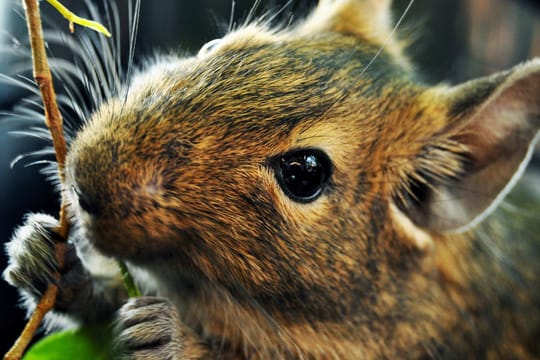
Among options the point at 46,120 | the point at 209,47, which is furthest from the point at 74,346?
the point at 209,47

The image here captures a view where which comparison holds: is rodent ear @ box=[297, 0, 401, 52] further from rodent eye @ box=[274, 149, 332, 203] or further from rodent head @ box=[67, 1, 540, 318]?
rodent eye @ box=[274, 149, 332, 203]

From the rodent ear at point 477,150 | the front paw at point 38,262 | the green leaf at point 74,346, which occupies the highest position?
the rodent ear at point 477,150

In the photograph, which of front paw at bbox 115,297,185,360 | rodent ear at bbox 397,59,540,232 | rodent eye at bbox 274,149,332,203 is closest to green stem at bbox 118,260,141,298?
front paw at bbox 115,297,185,360

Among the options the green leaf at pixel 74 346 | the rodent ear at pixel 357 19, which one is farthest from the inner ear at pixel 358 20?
the green leaf at pixel 74 346

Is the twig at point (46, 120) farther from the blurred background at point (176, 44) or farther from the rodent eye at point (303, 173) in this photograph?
the rodent eye at point (303, 173)

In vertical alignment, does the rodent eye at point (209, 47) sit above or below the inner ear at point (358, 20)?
below

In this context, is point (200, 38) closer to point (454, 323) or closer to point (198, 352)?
point (198, 352)

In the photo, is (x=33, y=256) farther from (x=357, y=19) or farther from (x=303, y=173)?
(x=357, y=19)
